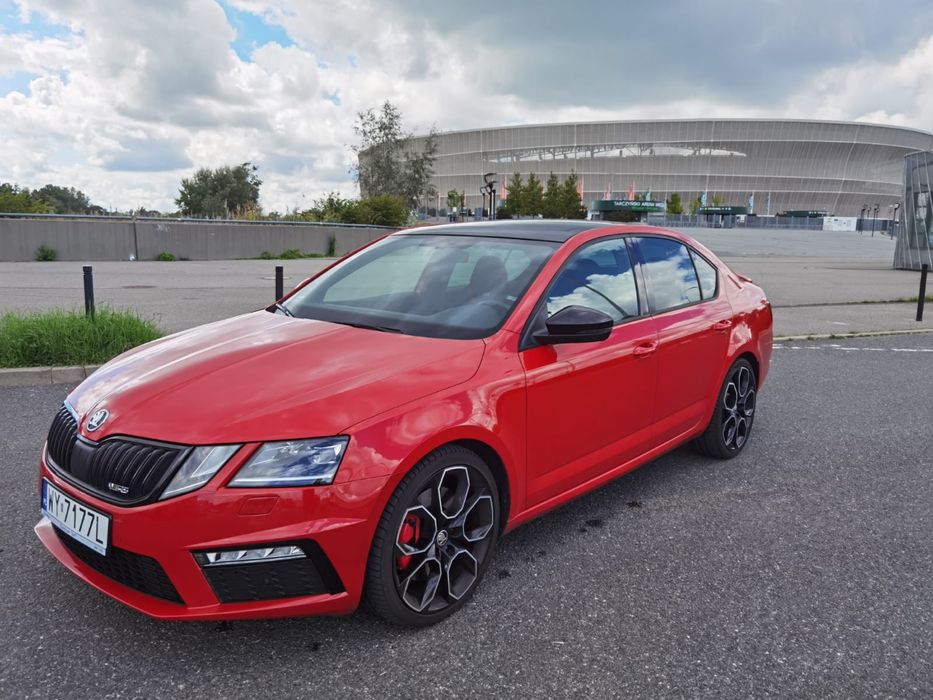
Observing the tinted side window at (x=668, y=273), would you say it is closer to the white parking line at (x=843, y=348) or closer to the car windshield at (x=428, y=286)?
the car windshield at (x=428, y=286)

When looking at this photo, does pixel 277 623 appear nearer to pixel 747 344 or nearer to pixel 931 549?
pixel 931 549

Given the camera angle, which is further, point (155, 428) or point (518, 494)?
point (518, 494)

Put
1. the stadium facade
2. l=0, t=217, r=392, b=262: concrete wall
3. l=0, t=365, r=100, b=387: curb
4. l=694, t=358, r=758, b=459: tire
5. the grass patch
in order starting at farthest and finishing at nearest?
the stadium facade < the grass patch < l=0, t=217, r=392, b=262: concrete wall < l=0, t=365, r=100, b=387: curb < l=694, t=358, r=758, b=459: tire

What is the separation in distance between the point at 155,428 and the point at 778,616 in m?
2.52

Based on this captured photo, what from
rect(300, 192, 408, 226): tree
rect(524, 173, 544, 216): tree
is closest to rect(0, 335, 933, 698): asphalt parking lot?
rect(300, 192, 408, 226): tree

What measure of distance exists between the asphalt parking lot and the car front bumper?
270 millimetres

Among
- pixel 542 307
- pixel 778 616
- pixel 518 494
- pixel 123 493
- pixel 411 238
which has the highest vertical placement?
pixel 411 238

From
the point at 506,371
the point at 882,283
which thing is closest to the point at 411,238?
the point at 506,371

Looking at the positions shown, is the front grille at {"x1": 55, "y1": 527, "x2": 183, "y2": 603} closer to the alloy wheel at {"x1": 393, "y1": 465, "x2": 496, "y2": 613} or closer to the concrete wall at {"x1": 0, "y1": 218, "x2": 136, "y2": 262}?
the alloy wheel at {"x1": 393, "y1": 465, "x2": 496, "y2": 613}

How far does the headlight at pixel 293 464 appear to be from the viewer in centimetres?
238

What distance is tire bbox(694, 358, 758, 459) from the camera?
15.6 ft

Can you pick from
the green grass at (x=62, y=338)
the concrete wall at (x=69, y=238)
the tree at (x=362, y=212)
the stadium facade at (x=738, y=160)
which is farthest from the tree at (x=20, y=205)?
the stadium facade at (x=738, y=160)

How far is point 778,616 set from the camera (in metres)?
3.01

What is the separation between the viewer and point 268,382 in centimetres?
272
